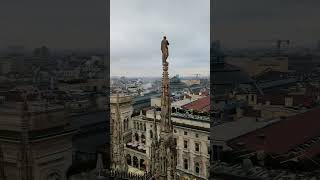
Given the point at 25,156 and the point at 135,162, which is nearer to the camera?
the point at 25,156

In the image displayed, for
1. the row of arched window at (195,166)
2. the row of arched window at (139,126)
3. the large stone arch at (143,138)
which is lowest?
the row of arched window at (195,166)

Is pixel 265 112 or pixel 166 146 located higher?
pixel 265 112

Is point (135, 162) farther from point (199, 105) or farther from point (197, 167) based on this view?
point (199, 105)

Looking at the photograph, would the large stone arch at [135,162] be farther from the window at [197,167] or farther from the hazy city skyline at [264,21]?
the hazy city skyline at [264,21]

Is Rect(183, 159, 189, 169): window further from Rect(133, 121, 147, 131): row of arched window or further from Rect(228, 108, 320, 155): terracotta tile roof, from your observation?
Rect(228, 108, 320, 155): terracotta tile roof

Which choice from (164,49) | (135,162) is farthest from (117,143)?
(135,162)

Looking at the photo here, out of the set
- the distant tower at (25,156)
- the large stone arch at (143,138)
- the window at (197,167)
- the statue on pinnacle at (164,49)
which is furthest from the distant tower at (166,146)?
the large stone arch at (143,138)

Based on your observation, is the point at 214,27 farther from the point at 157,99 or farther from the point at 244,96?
the point at 157,99
